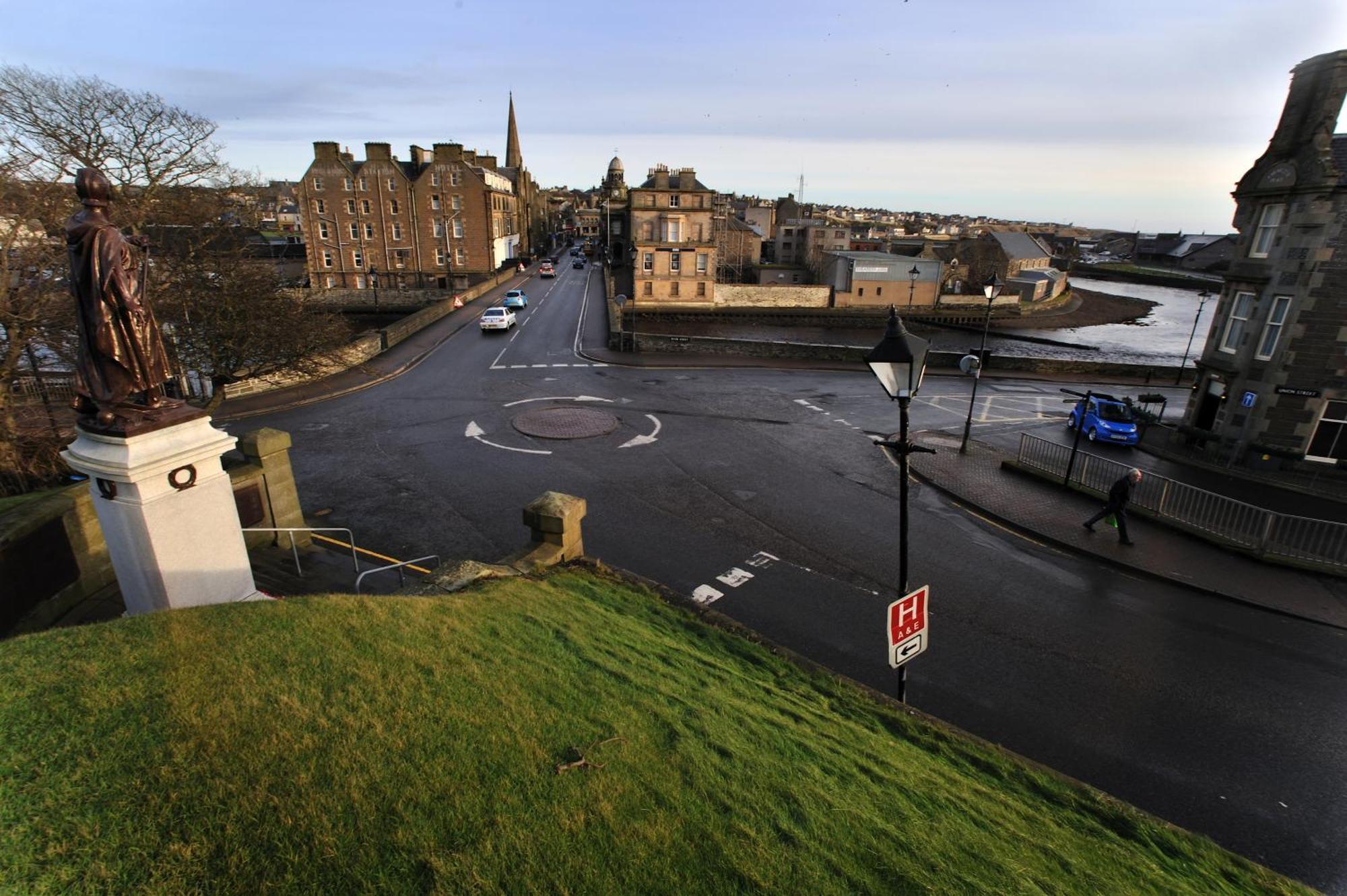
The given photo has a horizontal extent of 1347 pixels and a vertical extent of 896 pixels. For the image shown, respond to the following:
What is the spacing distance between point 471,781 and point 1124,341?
93795 millimetres

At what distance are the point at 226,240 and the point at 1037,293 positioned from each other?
103 m

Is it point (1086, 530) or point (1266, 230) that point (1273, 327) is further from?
point (1086, 530)

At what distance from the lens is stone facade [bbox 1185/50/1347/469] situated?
54.6ft

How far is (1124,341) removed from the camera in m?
76.7

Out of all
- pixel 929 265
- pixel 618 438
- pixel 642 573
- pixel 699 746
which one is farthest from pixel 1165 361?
pixel 699 746

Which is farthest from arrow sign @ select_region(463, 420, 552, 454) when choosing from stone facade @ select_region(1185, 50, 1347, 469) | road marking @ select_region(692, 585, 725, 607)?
stone facade @ select_region(1185, 50, 1347, 469)

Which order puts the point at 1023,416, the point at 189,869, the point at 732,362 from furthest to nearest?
the point at 732,362 → the point at 1023,416 → the point at 189,869

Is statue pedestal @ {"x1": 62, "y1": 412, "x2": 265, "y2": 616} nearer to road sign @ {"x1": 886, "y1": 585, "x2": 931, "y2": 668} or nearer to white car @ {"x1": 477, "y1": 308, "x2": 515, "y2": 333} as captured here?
road sign @ {"x1": 886, "y1": 585, "x2": 931, "y2": 668}

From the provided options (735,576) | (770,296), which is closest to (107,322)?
(735,576)

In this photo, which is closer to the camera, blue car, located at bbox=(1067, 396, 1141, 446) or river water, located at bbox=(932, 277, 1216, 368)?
blue car, located at bbox=(1067, 396, 1141, 446)

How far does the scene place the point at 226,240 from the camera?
20375 millimetres

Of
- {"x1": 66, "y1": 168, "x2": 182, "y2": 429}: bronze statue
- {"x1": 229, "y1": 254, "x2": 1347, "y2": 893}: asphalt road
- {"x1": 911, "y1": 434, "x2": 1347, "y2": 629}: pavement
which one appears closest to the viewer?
{"x1": 66, "y1": 168, "x2": 182, "y2": 429}: bronze statue

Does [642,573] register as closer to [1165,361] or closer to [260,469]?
[260,469]

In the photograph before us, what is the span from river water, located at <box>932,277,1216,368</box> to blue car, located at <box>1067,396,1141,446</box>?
1198 inches
